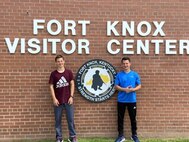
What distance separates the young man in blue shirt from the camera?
759 centimetres

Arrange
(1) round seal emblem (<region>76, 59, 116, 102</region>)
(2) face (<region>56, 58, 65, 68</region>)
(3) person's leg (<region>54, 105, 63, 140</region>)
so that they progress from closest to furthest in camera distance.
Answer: (2) face (<region>56, 58, 65, 68</region>), (3) person's leg (<region>54, 105, 63, 140</region>), (1) round seal emblem (<region>76, 59, 116, 102</region>)

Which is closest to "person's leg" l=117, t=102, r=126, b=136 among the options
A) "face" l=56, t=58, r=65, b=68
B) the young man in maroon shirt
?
the young man in maroon shirt

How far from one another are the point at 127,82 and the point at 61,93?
1.37 meters

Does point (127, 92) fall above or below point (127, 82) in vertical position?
below

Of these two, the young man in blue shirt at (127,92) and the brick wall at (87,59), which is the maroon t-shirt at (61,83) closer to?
the brick wall at (87,59)

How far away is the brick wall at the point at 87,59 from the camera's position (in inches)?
303

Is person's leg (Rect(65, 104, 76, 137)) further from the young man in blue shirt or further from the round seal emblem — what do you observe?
the young man in blue shirt

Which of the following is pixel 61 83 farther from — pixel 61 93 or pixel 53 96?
pixel 53 96

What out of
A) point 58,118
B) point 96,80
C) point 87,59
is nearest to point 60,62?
point 87,59

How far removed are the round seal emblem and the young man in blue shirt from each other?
0.90ft

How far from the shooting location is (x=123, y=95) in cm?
763

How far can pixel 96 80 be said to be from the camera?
7.89 meters

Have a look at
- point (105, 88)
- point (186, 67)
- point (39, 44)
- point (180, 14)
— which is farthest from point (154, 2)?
point (39, 44)

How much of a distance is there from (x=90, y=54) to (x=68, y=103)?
117 centimetres
